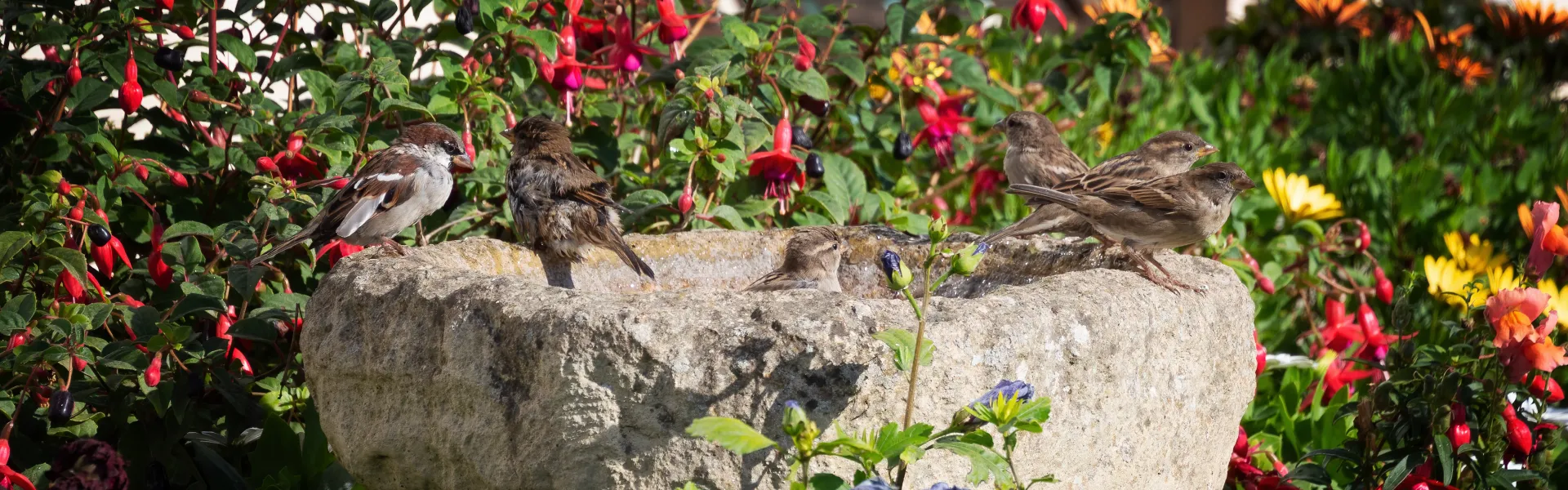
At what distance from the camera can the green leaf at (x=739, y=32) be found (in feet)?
13.2


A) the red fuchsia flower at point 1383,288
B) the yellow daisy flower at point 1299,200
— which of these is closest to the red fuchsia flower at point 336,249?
the red fuchsia flower at point 1383,288

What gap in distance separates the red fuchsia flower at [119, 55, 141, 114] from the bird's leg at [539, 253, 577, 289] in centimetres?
110

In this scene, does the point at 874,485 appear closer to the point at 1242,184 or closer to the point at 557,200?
the point at 557,200

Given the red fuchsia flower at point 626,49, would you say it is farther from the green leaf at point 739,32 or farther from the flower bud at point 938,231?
the flower bud at point 938,231

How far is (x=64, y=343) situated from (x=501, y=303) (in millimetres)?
1399

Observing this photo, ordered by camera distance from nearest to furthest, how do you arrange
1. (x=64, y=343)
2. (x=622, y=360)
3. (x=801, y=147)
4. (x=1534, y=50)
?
(x=622, y=360) → (x=64, y=343) → (x=801, y=147) → (x=1534, y=50)

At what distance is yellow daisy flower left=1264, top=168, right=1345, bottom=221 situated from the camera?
16.2 feet

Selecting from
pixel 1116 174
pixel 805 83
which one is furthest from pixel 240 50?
pixel 1116 174

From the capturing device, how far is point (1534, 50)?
9094mm

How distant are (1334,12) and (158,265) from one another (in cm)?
837

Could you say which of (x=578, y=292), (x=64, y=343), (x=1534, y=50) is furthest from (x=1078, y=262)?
(x=1534, y=50)

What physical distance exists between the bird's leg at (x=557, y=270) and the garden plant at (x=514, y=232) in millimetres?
508

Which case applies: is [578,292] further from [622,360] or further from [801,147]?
[801,147]

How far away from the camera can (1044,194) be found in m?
3.47
